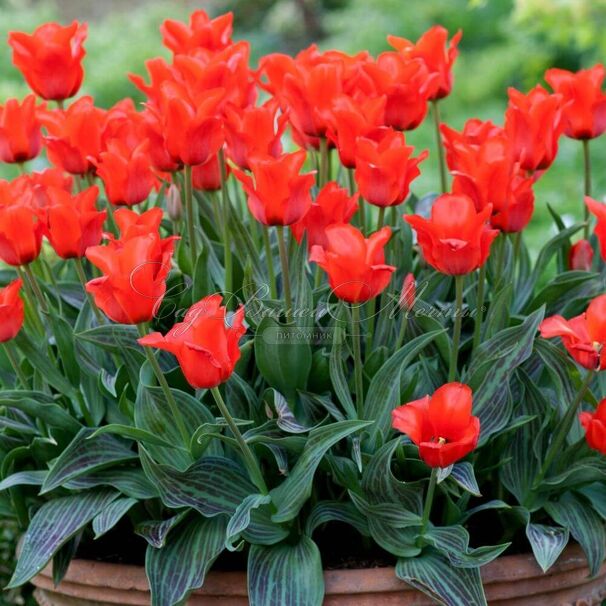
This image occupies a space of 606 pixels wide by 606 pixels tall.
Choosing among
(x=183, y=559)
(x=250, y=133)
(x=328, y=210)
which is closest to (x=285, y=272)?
(x=328, y=210)

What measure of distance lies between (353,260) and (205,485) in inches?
15.3

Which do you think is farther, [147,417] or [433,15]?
[433,15]

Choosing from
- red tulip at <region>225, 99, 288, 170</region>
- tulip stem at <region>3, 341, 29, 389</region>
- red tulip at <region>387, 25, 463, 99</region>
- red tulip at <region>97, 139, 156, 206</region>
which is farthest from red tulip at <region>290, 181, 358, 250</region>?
tulip stem at <region>3, 341, 29, 389</region>

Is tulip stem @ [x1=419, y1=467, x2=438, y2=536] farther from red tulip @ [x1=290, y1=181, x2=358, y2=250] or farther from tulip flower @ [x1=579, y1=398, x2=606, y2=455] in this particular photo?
red tulip @ [x1=290, y1=181, x2=358, y2=250]

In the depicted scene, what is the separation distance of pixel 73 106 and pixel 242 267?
365mm

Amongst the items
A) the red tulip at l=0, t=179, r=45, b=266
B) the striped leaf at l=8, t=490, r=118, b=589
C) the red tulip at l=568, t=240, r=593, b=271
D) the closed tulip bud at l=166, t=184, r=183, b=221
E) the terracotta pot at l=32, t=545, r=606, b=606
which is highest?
the red tulip at l=0, t=179, r=45, b=266

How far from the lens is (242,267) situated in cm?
157

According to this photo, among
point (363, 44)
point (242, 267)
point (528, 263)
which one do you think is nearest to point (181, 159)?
point (242, 267)

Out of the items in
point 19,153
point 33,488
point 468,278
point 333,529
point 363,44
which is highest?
point 19,153

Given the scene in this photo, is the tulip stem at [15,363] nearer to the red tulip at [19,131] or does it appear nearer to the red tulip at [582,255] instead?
the red tulip at [19,131]

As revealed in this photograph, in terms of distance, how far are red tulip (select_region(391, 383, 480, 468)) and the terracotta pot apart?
245mm

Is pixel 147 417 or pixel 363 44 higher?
pixel 147 417

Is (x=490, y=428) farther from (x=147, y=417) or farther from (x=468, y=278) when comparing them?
(x=147, y=417)

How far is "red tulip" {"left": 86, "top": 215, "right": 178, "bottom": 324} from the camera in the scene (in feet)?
3.84
